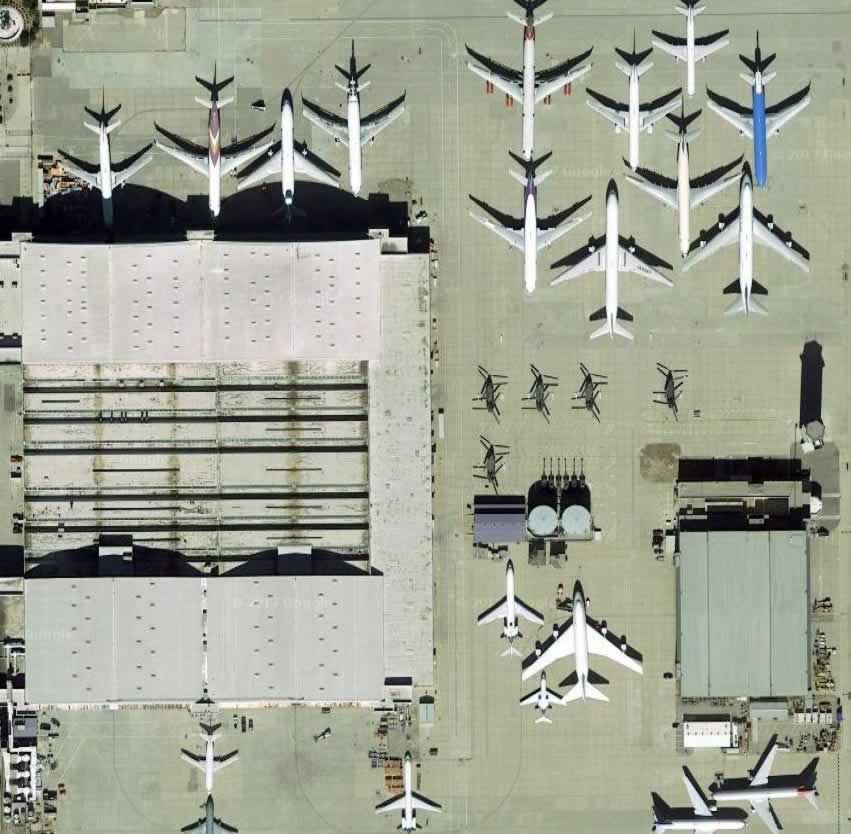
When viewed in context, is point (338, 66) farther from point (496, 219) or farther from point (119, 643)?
point (119, 643)

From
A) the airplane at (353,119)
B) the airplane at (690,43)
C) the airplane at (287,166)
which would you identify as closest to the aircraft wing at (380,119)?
the airplane at (353,119)

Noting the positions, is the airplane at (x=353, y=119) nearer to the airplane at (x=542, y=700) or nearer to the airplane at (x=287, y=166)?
the airplane at (x=287, y=166)

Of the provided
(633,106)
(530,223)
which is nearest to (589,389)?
(530,223)

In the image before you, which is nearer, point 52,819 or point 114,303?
point 114,303

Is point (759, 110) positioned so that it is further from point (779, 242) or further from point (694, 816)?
point (694, 816)

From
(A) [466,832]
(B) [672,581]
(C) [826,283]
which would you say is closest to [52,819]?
(A) [466,832]

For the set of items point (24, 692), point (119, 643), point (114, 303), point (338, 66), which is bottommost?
point (24, 692)
